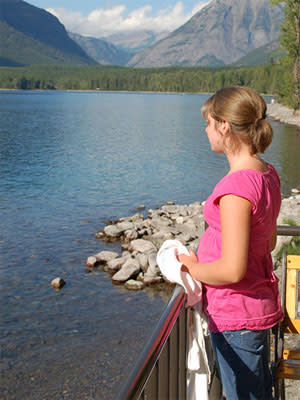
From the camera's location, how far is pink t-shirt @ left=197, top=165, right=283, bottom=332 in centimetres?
219

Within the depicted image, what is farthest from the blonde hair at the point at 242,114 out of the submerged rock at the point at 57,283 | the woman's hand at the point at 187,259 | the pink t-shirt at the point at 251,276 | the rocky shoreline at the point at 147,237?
the submerged rock at the point at 57,283

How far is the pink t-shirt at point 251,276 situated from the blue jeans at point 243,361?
0.05 meters

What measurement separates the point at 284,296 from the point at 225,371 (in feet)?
2.80

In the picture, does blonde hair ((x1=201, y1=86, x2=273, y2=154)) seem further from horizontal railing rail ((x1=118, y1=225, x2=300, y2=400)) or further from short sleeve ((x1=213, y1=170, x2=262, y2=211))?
horizontal railing rail ((x1=118, y1=225, x2=300, y2=400))

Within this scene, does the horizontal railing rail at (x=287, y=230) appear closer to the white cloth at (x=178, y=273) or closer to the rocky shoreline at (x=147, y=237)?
the white cloth at (x=178, y=273)

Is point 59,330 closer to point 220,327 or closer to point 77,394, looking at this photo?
point 77,394

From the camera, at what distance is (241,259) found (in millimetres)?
2098

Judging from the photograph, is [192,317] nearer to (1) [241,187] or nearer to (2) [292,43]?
(1) [241,187]

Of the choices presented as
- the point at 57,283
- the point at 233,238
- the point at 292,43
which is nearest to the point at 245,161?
the point at 233,238

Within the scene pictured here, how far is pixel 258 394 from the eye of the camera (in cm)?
248

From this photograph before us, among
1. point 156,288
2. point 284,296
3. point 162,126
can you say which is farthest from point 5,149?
point 284,296

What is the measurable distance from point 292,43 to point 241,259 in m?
52.6

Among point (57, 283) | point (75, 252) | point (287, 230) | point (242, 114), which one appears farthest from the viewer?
point (75, 252)

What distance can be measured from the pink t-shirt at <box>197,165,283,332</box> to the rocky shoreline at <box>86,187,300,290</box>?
20.7ft
